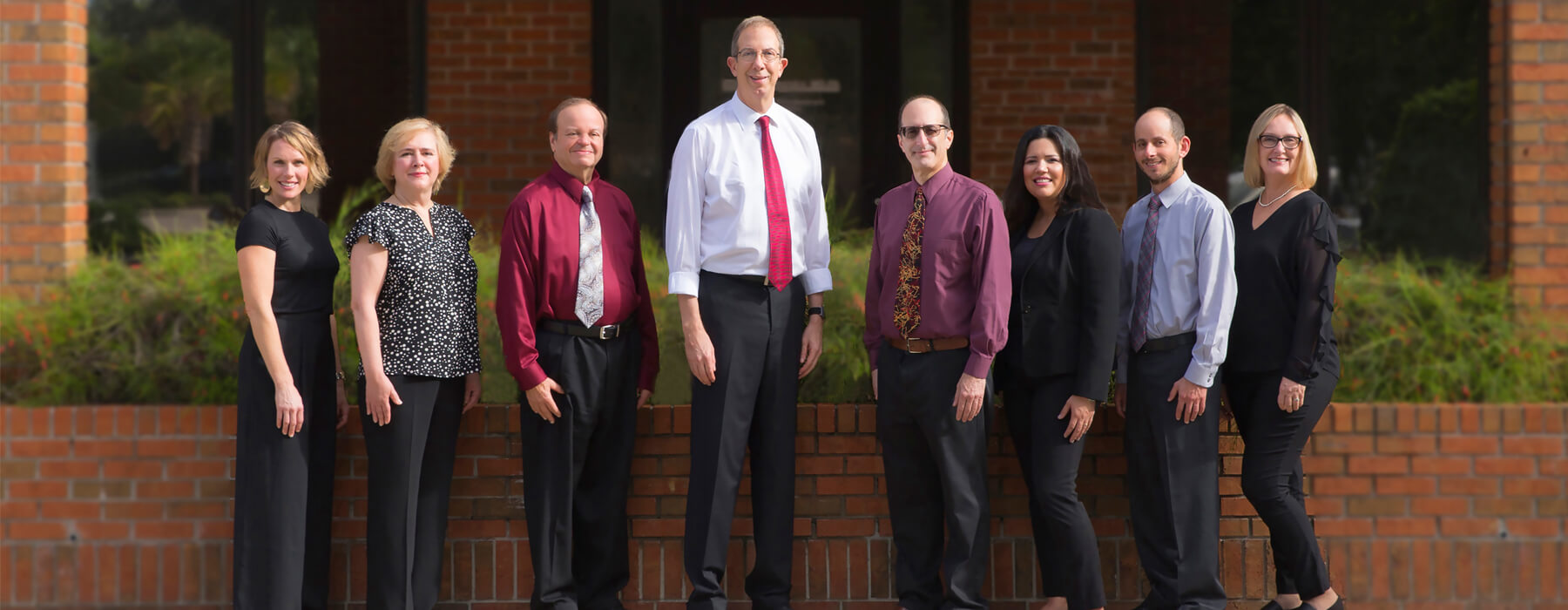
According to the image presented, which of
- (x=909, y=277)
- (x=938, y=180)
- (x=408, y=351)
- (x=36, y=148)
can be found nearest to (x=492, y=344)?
(x=408, y=351)

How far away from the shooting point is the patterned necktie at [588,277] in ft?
13.7

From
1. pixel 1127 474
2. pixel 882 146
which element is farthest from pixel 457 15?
pixel 1127 474

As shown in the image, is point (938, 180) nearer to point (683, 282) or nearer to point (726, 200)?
point (726, 200)

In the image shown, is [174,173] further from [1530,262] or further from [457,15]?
[1530,262]

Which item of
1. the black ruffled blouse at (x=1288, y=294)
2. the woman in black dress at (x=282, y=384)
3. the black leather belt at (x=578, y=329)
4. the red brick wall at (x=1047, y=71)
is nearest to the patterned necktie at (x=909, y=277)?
the black leather belt at (x=578, y=329)

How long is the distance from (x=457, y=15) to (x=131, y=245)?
2393mm

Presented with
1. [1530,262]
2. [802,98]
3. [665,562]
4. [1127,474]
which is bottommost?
[665,562]

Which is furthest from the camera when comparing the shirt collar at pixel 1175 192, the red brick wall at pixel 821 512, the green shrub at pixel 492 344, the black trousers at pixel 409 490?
the green shrub at pixel 492 344

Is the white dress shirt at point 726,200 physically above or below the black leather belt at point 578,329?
above

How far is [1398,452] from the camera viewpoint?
4.80m

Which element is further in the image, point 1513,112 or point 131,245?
point 131,245

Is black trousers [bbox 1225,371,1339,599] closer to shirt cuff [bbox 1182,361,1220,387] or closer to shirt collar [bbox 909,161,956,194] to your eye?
shirt cuff [bbox 1182,361,1220,387]

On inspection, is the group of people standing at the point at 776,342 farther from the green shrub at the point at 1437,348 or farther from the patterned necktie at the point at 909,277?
the green shrub at the point at 1437,348

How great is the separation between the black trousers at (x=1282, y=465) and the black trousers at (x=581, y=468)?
2059 millimetres
